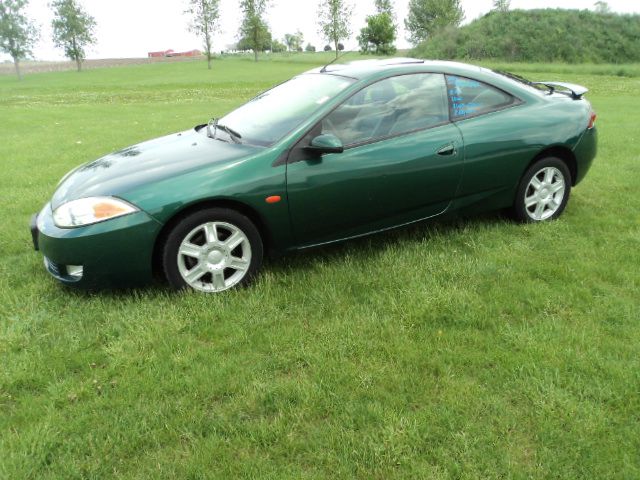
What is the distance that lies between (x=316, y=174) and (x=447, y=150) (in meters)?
1.08

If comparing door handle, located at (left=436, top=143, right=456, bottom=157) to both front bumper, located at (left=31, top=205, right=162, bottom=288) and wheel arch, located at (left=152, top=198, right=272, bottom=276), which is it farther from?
front bumper, located at (left=31, top=205, right=162, bottom=288)

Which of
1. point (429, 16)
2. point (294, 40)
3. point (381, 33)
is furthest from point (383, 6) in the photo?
point (294, 40)

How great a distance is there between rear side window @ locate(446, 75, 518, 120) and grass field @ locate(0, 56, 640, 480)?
992mm

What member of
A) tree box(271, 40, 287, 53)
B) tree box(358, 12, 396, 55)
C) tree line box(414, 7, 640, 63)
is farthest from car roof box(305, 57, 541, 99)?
tree box(271, 40, 287, 53)

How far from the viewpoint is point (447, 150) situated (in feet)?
13.6

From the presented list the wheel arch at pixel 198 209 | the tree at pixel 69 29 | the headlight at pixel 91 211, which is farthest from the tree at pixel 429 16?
the headlight at pixel 91 211

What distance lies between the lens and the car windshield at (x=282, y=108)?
3.94m

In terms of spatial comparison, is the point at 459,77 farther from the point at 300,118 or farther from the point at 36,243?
the point at 36,243

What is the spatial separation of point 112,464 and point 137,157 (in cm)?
245

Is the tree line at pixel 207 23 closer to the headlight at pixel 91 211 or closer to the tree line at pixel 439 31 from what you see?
→ the tree line at pixel 439 31

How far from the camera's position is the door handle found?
412 centimetres

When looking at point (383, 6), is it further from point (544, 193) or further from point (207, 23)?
point (544, 193)

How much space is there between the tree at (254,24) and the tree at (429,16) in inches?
684

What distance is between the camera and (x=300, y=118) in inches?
154
